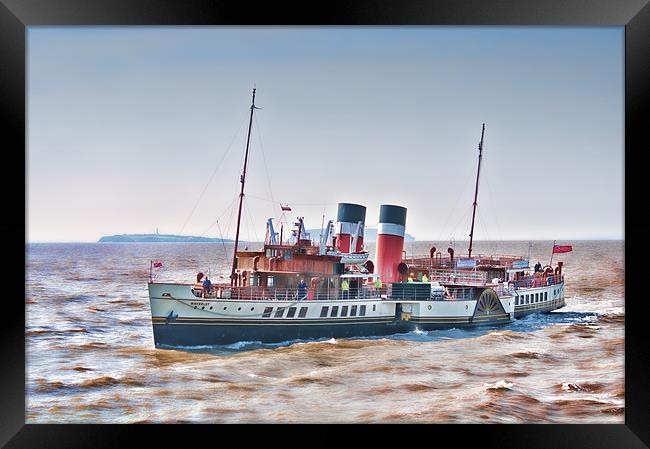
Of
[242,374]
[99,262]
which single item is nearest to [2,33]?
[242,374]

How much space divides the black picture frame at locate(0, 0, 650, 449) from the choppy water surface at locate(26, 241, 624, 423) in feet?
5.10

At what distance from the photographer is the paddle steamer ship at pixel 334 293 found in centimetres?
1195

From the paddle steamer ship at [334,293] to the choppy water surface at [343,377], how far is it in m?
0.29

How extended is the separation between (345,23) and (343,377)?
5.66 m

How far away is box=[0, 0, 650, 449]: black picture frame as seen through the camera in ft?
24.2

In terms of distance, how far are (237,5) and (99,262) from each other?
102ft

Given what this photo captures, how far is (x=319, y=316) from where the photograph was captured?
13.0 m

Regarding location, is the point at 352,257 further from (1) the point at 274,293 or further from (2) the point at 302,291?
(1) the point at 274,293

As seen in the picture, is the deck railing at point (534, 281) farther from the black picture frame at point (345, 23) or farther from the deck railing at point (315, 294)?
the black picture frame at point (345, 23)

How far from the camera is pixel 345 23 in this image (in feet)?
24.6

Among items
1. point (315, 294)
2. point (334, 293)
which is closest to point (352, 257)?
point (334, 293)

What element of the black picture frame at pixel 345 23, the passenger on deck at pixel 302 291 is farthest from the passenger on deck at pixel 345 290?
the black picture frame at pixel 345 23

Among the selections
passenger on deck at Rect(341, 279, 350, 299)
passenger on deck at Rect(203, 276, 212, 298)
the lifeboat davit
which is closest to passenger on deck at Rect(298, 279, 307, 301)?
passenger on deck at Rect(341, 279, 350, 299)

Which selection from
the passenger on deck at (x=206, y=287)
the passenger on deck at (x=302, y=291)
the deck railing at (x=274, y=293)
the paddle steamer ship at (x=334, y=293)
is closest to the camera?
the paddle steamer ship at (x=334, y=293)
